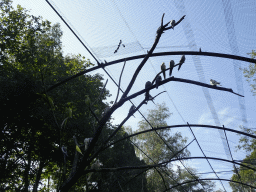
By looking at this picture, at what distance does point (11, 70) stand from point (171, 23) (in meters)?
6.93

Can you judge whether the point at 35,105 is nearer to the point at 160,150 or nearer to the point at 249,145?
the point at 249,145

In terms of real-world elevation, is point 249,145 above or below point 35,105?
below

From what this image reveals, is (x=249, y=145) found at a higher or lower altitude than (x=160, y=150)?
lower

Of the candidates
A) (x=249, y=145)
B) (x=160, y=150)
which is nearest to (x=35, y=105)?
(x=249, y=145)

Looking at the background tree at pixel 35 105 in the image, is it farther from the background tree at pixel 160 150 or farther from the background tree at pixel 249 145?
the background tree at pixel 160 150

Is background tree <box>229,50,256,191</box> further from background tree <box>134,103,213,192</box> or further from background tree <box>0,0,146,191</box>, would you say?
background tree <box>134,103,213,192</box>

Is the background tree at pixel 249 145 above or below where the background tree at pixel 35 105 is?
below

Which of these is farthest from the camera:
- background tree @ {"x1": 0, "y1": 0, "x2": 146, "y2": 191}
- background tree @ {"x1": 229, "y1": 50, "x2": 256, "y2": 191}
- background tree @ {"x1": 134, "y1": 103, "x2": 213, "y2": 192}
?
background tree @ {"x1": 134, "y1": 103, "x2": 213, "y2": 192}

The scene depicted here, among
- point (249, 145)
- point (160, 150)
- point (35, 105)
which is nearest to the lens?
point (249, 145)

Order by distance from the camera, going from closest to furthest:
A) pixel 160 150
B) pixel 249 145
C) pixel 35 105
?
1. pixel 249 145
2. pixel 35 105
3. pixel 160 150

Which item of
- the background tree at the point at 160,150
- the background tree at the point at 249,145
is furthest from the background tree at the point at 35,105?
the background tree at the point at 160,150

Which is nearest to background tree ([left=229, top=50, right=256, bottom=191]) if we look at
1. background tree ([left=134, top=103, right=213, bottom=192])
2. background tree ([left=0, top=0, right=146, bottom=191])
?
background tree ([left=0, top=0, right=146, bottom=191])

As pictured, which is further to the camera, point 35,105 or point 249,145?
point 35,105

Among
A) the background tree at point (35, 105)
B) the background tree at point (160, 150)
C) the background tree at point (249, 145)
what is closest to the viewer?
the background tree at point (249, 145)
